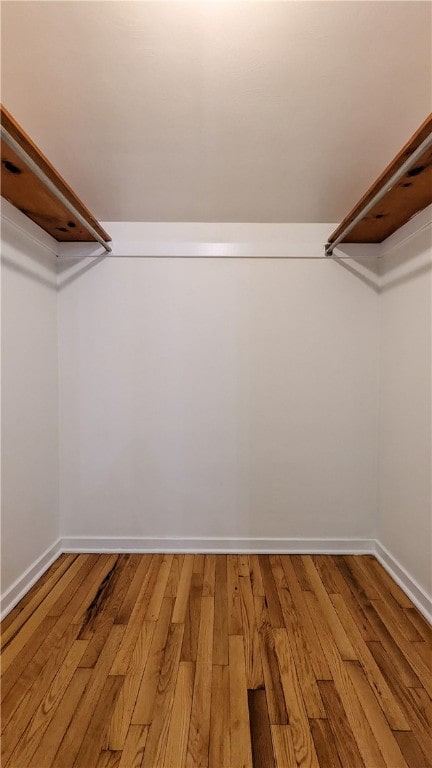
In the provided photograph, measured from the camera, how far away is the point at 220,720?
1.28m

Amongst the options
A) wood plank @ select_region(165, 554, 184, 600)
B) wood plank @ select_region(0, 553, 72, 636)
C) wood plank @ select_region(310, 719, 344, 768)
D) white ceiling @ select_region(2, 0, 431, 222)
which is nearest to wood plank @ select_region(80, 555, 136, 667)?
wood plank @ select_region(165, 554, 184, 600)

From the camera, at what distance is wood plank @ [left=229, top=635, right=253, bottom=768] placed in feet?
3.83

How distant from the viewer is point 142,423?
251 centimetres

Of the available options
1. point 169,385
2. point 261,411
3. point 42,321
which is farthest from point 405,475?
point 42,321

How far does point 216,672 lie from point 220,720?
0.20 meters

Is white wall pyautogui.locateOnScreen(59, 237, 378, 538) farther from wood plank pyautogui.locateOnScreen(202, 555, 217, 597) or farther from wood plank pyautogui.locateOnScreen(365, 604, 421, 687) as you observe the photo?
wood plank pyautogui.locateOnScreen(365, 604, 421, 687)

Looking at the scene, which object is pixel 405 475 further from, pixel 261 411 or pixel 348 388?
pixel 261 411

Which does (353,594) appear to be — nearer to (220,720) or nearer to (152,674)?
(220,720)

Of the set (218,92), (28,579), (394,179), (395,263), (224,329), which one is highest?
(218,92)

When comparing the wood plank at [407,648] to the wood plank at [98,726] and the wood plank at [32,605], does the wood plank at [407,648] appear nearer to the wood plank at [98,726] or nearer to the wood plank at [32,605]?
the wood plank at [98,726]

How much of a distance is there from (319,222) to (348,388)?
3.75ft

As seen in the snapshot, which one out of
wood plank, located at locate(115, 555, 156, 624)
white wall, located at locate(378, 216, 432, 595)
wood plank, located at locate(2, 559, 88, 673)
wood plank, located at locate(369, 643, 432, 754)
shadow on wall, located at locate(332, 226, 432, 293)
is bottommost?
wood plank, located at locate(369, 643, 432, 754)

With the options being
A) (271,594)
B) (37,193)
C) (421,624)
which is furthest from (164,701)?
(37,193)

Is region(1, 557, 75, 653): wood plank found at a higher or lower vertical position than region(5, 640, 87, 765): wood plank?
higher
